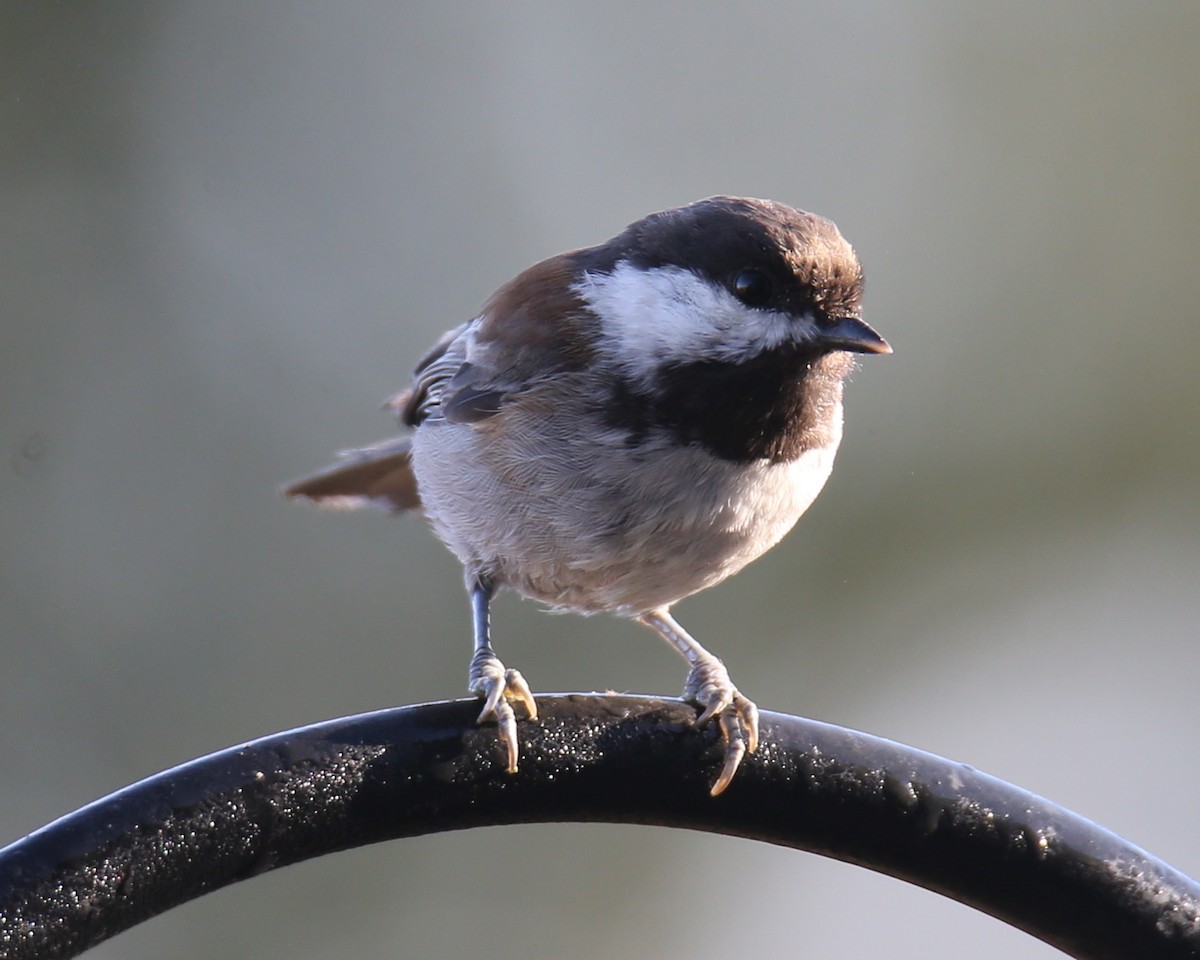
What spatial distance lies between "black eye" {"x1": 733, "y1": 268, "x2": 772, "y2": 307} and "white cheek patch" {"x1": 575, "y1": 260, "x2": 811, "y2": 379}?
0.6 inches

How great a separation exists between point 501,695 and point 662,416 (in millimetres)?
679

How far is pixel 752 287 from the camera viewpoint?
7.68ft

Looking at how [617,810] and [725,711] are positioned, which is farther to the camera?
[725,711]

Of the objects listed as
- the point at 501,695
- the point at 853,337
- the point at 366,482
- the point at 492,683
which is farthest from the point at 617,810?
the point at 366,482

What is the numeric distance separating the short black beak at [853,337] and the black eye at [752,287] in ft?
0.41

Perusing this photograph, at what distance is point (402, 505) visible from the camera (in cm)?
339

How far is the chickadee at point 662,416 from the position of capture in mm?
2340

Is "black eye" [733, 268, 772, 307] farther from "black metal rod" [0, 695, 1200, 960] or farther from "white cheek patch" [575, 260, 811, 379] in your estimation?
"black metal rod" [0, 695, 1200, 960]

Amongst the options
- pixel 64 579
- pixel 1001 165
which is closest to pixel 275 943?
pixel 64 579

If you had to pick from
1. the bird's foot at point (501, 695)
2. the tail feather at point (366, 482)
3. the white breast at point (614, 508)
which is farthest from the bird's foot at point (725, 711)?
the tail feather at point (366, 482)

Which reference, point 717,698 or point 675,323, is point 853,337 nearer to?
point 675,323

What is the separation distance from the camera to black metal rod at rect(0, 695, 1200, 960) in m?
1.48

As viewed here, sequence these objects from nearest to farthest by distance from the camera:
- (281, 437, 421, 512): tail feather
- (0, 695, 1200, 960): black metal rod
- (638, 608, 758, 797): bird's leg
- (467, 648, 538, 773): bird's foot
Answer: (0, 695, 1200, 960): black metal rod < (467, 648, 538, 773): bird's foot < (638, 608, 758, 797): bird's leg < (281, 437, 421, 512): tail feather

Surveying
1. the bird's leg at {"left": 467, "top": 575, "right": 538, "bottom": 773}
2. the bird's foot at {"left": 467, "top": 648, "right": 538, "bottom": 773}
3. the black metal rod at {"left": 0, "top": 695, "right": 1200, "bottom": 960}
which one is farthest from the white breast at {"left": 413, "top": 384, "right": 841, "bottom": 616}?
the black metal rod at {"left": 0, "top": 695, "right": 1200, "bottom": 960}
